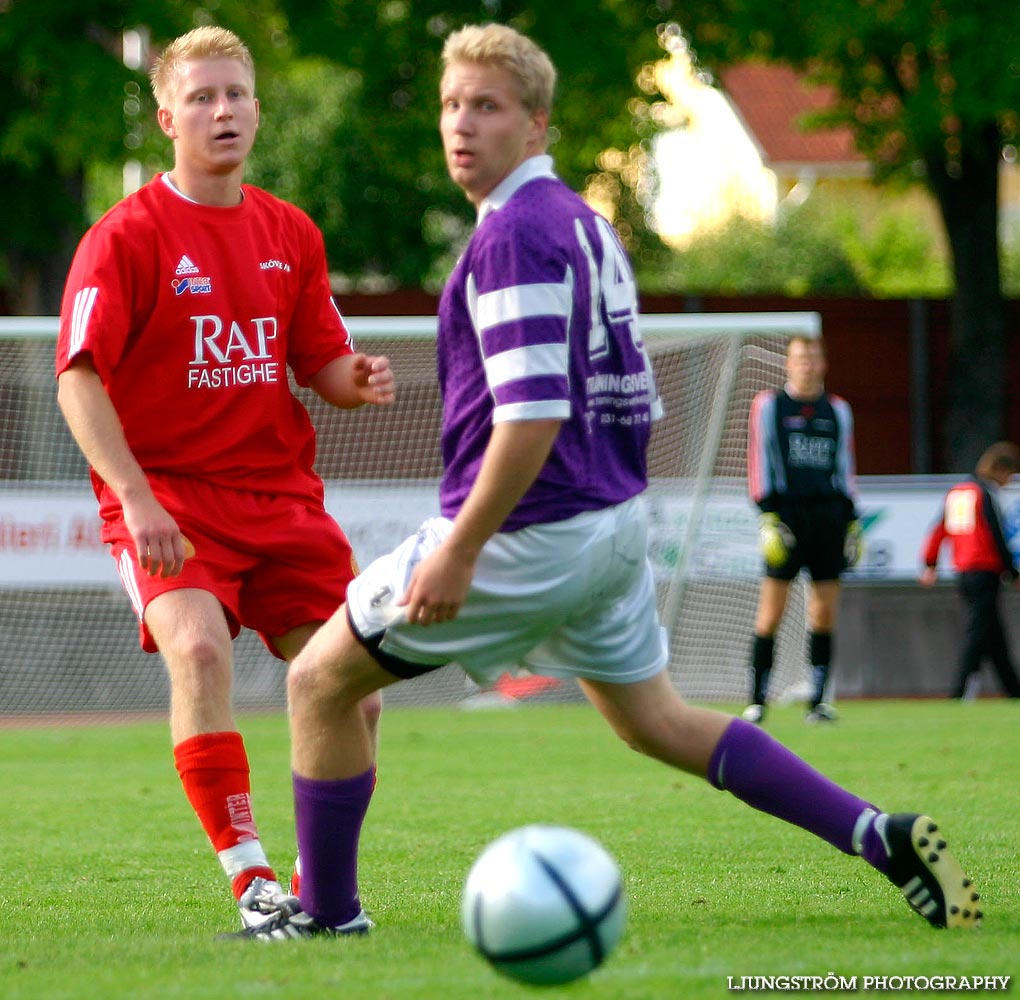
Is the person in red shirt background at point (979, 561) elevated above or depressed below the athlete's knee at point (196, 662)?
below

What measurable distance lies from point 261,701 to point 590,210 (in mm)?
10968

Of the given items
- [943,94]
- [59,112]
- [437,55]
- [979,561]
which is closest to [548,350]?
[979,561]

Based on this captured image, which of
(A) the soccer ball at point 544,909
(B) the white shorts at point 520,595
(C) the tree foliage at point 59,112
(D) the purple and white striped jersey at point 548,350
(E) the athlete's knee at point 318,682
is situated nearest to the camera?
(A) the soccer ball at point 544,909

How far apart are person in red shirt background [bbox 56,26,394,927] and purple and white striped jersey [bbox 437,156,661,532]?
84 centimetres

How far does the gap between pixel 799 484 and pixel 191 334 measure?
7330 mm

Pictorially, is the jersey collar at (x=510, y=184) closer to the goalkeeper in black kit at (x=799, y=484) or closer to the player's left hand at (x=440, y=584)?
the player's left hand at (x=440, y=584)

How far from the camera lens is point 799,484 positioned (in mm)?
11711

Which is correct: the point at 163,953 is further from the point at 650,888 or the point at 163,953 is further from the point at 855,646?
the point at 855,646

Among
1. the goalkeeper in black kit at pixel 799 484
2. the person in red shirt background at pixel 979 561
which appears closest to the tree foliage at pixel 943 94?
the person in red shirt background at pixel 979 561

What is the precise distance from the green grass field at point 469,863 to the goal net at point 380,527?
2.61 m

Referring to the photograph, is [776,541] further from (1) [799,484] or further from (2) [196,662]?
(2) [196,662]

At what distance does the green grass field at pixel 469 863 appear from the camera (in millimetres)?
3869

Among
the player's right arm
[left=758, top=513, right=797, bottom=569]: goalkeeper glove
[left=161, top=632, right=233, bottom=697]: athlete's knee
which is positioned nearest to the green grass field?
[left=161, top=632, right=233, bottom=697]: athlete's knee

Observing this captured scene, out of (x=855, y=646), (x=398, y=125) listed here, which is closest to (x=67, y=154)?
(x=398, y=125)
